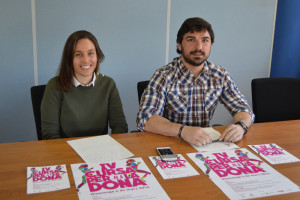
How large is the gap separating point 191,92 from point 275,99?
695 millimetres

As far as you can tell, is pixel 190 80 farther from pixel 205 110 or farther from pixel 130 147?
pixel 130 147

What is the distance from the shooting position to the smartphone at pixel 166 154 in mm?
1365

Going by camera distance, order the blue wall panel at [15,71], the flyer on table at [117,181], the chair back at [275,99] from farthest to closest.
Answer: the blue wall panel at [15,71]
the chair back at [275,99]
the flyer on table at [117,181]

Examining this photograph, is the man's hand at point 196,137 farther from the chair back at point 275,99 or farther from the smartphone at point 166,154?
the chair back at point 275,99

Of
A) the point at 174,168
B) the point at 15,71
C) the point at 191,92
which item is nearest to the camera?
the point at 174,168

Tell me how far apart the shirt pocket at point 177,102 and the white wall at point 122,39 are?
1228mm

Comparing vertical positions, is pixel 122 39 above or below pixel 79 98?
above

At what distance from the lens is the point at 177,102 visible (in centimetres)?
198

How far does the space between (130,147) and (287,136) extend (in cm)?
92

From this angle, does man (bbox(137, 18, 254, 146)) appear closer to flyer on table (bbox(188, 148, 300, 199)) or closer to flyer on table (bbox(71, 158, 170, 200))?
flyer on table (bbox(188, 148, 300, 199))

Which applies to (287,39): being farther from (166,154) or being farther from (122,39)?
(166,154)

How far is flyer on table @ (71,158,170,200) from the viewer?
1089mm

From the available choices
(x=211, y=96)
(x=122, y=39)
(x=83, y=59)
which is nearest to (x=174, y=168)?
(x=211, y=96)

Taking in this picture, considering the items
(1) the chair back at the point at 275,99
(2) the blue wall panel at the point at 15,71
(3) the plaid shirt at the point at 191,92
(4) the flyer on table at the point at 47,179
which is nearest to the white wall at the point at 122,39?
(2) the blue wall panel at the point at 15,71
